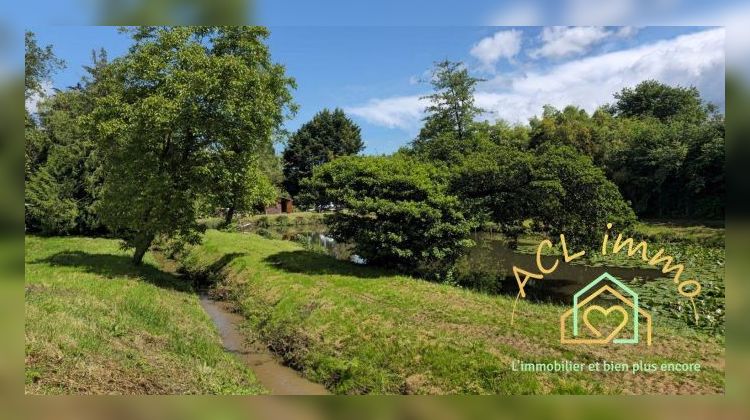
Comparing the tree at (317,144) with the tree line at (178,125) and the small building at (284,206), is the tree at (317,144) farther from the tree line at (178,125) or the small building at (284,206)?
the tree line at (178,125)

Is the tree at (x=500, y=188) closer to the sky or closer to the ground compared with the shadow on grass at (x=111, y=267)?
closer to the sky

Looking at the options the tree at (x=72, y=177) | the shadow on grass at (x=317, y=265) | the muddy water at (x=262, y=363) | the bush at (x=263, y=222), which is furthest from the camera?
the bush at (x=263, y=222)

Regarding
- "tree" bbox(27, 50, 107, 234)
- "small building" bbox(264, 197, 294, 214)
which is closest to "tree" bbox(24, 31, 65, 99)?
"tree" bbox(27, 50, 107, 234)

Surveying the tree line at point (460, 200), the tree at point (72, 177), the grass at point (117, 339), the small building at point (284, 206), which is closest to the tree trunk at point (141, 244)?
the grass at point (117, 339)

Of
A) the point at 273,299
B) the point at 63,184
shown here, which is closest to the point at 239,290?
the point at 273,299

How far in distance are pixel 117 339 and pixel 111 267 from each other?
1045 centimetres

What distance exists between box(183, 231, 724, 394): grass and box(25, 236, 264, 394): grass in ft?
6.25

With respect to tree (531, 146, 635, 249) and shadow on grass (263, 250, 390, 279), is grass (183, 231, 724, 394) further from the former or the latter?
tree (531, 146, 635, 249)

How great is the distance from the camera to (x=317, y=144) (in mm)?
77438

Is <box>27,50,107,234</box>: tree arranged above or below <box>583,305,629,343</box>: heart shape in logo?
above

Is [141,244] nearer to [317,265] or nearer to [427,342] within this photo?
[317,265]

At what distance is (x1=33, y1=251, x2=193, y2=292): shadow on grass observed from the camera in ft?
57.8

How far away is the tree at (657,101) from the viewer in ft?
192

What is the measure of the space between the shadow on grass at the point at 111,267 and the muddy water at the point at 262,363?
3.44 meters
